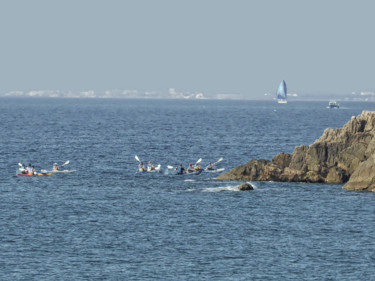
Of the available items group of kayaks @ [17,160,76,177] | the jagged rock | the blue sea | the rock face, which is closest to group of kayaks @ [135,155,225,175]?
the blue sea

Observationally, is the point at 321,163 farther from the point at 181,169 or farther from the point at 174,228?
the point at 174,228

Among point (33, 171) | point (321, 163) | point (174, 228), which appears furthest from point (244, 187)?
point (33, 171)

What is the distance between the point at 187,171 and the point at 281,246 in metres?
45.2

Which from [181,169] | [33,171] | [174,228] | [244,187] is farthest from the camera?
[181,169]

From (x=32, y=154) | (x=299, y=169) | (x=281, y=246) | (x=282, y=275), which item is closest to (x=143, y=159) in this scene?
(x=32, y=154)

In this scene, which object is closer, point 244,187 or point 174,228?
point 174,228

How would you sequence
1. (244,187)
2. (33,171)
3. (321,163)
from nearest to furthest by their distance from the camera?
(244,187), (321,163), (33,171)

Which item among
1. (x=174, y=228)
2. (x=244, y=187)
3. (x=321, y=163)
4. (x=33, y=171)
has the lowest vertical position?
(x=174, y=228)

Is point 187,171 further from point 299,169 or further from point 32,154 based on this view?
point 32,154

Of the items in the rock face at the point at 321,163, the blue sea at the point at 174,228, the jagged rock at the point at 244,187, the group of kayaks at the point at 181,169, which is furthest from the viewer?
the group of kayaks at the point at 181,169

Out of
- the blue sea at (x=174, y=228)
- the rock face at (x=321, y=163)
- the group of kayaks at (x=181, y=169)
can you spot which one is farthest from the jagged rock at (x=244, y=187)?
the group of kayaks at (x=181, y=169)

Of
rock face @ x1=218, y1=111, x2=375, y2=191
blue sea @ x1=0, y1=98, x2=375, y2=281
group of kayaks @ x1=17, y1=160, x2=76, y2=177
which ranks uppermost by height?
rock face @ x1=218, y1=111, x2=375, y2=191

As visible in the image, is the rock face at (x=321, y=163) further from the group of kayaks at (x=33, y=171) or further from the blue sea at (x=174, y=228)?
the group of kayaks at (x=33, y=171)

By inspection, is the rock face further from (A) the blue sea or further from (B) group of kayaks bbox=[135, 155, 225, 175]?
(B) group of kayaks bbox=[135, 155, 225, 175]
